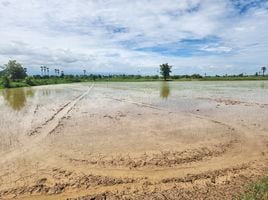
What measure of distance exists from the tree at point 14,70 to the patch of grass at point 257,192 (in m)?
96.1

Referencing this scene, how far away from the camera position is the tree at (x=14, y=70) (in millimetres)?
90562

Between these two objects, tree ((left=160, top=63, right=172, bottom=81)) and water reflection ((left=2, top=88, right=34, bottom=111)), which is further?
tree ((left=160, top=63, right=172, bottom=81))

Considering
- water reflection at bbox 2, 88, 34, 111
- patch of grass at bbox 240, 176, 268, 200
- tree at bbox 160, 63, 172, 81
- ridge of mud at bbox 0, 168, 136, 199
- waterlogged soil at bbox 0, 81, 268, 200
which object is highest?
tree at bbox 160, 63, 172, 81

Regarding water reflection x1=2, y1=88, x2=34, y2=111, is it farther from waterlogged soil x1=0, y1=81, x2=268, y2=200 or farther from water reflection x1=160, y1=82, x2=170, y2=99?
water reflection x1=160, y1=82, x2=170, y2=99

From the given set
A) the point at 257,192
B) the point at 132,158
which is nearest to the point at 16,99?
the point at 132,158

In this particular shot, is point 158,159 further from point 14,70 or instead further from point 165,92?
point 14,70

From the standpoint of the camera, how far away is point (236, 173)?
24.8 ft

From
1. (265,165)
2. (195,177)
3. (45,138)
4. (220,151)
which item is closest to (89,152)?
(45,138)

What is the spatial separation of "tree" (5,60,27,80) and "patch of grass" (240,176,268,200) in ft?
315

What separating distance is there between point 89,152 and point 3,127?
7916 millimetres

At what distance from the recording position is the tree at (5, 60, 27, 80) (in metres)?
90.6

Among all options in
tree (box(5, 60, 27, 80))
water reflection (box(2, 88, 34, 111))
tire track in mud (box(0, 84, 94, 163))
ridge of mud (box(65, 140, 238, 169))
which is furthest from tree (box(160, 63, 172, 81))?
ridge of mud (box(65, 140, 238, 169))

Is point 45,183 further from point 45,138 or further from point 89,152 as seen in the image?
point 45,138

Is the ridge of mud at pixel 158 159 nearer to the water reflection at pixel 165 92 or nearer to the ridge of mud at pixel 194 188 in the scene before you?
the ridge of mud at pixel 194 188
